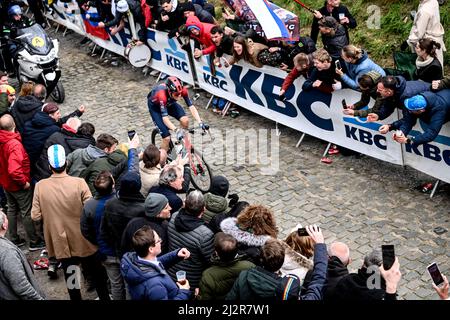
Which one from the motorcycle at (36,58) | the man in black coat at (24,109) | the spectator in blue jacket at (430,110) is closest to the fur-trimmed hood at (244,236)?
the spectator in blue jacket at (430,110)

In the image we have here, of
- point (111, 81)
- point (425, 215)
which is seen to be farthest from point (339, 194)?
point (111, 81)

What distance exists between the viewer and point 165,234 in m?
6.95

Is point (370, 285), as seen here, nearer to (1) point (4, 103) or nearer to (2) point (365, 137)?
(2) point (365, 137)

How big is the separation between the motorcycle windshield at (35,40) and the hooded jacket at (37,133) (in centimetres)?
507

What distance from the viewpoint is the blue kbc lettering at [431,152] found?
365 inches

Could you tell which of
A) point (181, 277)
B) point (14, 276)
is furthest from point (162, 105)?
point (181, 277)

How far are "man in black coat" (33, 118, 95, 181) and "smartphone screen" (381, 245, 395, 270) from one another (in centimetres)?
501

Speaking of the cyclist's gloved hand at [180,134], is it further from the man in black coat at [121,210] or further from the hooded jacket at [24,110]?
the man in black coat at [121,210]

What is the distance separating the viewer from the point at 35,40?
1441 centimetres

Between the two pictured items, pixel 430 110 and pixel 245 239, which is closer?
pixel 245 239

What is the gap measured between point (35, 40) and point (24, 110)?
14.7 feet
